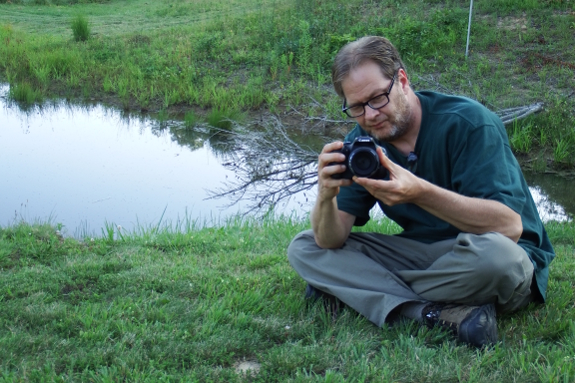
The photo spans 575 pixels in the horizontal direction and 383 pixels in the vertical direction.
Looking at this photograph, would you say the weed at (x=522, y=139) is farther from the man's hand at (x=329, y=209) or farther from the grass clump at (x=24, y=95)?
the grass clump at (x=24, y=95)

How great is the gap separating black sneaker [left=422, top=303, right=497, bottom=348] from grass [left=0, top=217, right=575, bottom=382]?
0.16 feet

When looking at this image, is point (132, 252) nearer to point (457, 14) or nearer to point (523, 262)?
point (523, 262)

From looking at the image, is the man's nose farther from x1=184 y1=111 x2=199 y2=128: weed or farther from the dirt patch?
the dirt patch

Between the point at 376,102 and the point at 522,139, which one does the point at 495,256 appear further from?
the point at 522,139

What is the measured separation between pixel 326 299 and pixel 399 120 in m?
0.91

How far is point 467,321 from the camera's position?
2680 mm

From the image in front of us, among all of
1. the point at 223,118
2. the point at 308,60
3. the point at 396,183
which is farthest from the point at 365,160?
the point at 308,60

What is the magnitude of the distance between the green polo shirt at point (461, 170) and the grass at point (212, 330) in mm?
434

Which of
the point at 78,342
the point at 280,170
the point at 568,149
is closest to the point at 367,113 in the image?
the point at 78,342

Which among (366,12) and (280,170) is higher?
(366,12)

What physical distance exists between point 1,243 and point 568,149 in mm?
6549

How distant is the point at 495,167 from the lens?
2.63 meters

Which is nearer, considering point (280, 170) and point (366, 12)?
point (280, 170)

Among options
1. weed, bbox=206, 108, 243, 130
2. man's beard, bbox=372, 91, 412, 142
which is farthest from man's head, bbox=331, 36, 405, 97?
weed, bbox=206, 108, 243, 130
